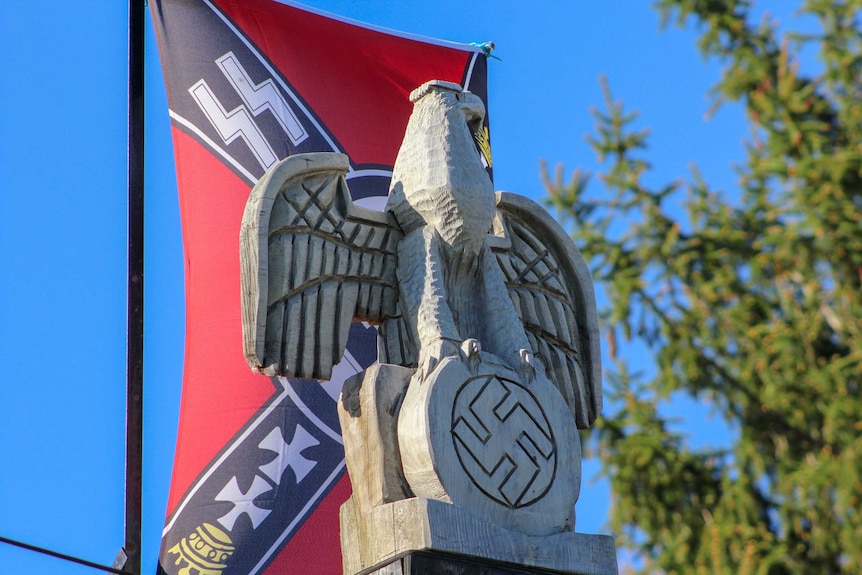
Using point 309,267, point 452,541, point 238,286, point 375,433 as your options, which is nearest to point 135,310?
point 238,286

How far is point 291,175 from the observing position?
10.9 ft

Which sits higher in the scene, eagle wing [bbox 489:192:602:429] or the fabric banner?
the fabric banner

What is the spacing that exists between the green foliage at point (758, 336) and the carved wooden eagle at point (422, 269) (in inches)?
194

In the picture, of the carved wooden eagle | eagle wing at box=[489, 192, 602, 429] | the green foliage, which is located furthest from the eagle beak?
the green foliage

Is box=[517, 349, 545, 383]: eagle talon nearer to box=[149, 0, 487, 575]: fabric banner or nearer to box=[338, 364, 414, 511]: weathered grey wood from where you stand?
box=[338, 364, 414, 511]: weathered grey wood

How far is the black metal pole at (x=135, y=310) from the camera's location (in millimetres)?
4410

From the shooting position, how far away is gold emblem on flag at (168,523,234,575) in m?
5.20

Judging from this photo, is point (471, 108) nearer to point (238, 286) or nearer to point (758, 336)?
point (238, 286)

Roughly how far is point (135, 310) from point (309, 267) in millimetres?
1546

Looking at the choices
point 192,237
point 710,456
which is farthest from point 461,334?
point 710,456

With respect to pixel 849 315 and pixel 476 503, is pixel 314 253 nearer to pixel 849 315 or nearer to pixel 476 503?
pixel 476 503

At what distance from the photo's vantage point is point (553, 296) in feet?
12.5

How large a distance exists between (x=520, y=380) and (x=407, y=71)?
376cm

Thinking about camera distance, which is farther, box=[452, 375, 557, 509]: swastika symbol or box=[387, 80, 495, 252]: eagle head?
box=[387, 80, 495, 252]: eagle head
